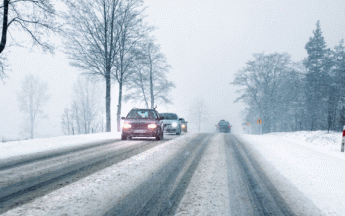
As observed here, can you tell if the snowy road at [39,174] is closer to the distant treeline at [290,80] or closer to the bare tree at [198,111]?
the distant treeline at [290,80]

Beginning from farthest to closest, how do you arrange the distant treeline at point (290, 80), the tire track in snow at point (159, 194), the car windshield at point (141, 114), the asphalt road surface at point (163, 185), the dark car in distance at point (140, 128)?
the distant treeline at point (290, 80) → the car windshield at point (141, 114) → the dark car in distance at point (140, 128) → the asphalt road surface at point (163, 185) → the tire track in snow at point (159, 194)

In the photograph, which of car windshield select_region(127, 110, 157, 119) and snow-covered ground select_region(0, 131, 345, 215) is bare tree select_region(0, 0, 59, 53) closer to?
car windshield select_region(127, 110, 157, 119)

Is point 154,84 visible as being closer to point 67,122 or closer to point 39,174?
point 67,122

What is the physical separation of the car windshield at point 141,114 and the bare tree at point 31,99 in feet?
107

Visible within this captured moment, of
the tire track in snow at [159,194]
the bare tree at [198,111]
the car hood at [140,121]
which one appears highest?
the bare tree at [198,111]

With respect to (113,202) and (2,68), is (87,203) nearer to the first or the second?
(113,202)

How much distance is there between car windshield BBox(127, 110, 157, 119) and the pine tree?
87.9 ft

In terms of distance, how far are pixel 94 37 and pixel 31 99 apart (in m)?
27.5

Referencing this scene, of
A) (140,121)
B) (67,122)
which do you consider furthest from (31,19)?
(67,122)

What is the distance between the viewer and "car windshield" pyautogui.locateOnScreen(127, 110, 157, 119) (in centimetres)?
1445

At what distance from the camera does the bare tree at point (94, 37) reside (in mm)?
19688

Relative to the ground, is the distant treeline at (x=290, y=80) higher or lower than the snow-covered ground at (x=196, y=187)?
higher

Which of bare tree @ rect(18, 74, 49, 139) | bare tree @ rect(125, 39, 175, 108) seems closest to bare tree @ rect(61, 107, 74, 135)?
bare tree @ rect(18, 74, 49, 139)

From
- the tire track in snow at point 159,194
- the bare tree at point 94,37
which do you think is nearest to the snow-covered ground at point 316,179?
the tire track in snow at point 159,194
